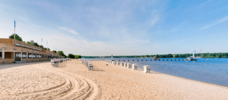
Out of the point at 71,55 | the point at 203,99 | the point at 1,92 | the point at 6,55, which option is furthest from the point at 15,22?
the point at 71,55

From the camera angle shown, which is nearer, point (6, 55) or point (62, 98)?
point (62, 98)

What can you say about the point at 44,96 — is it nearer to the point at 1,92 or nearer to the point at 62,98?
the point at 62,98

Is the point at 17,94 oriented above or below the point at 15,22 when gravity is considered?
below

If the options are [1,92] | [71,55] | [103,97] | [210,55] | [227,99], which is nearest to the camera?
[1,92]

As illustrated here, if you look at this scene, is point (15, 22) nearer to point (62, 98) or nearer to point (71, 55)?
point (62, 98)

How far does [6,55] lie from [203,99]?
36841mm

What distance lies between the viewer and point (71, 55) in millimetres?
105875

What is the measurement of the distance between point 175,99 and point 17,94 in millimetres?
7402

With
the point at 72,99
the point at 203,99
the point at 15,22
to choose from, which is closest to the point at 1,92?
the point at 72,99

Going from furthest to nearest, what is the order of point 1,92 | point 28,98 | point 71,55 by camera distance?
1. point 71,55
2. point 1,92
3. point 28,98

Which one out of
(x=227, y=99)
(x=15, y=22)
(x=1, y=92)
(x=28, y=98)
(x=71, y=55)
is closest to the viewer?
(x=28, y=98)

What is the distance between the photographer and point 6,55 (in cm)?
2511

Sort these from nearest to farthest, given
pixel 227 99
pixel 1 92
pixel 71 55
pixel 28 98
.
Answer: pixel 28 98
pixel 1 92
pixel 227 99
pixel 71 55

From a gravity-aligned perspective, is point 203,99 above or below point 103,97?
below
